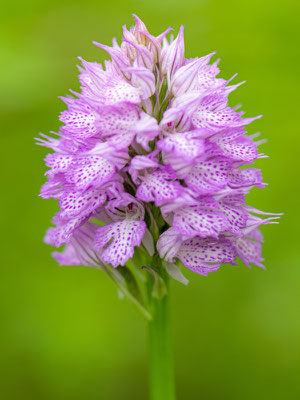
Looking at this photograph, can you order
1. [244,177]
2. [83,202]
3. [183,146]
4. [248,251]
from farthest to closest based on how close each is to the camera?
[248,251]
[244,177]
[83,202]
[183,146]

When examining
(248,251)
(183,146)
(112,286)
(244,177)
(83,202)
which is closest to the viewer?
(183,146)

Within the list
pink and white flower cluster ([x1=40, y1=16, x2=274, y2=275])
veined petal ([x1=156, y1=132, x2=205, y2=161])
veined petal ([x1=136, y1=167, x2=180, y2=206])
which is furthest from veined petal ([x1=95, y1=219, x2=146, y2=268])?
veined petal ([x1=156, y1=132, x2=205, y2=161])

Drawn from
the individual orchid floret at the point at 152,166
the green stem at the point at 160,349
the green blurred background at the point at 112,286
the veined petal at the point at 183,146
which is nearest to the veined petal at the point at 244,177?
the individual orchid floret at the point at 152,166

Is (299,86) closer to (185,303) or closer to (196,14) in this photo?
(196,14)

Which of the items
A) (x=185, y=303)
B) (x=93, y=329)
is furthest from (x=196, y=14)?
(x=93, y=329)

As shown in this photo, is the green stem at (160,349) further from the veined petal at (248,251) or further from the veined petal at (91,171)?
the veined petal at (91,171)

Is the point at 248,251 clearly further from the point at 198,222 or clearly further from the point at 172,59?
the point at 172,59

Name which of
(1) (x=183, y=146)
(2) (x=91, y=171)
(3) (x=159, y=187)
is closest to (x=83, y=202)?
(2) (x=91, y=171)
